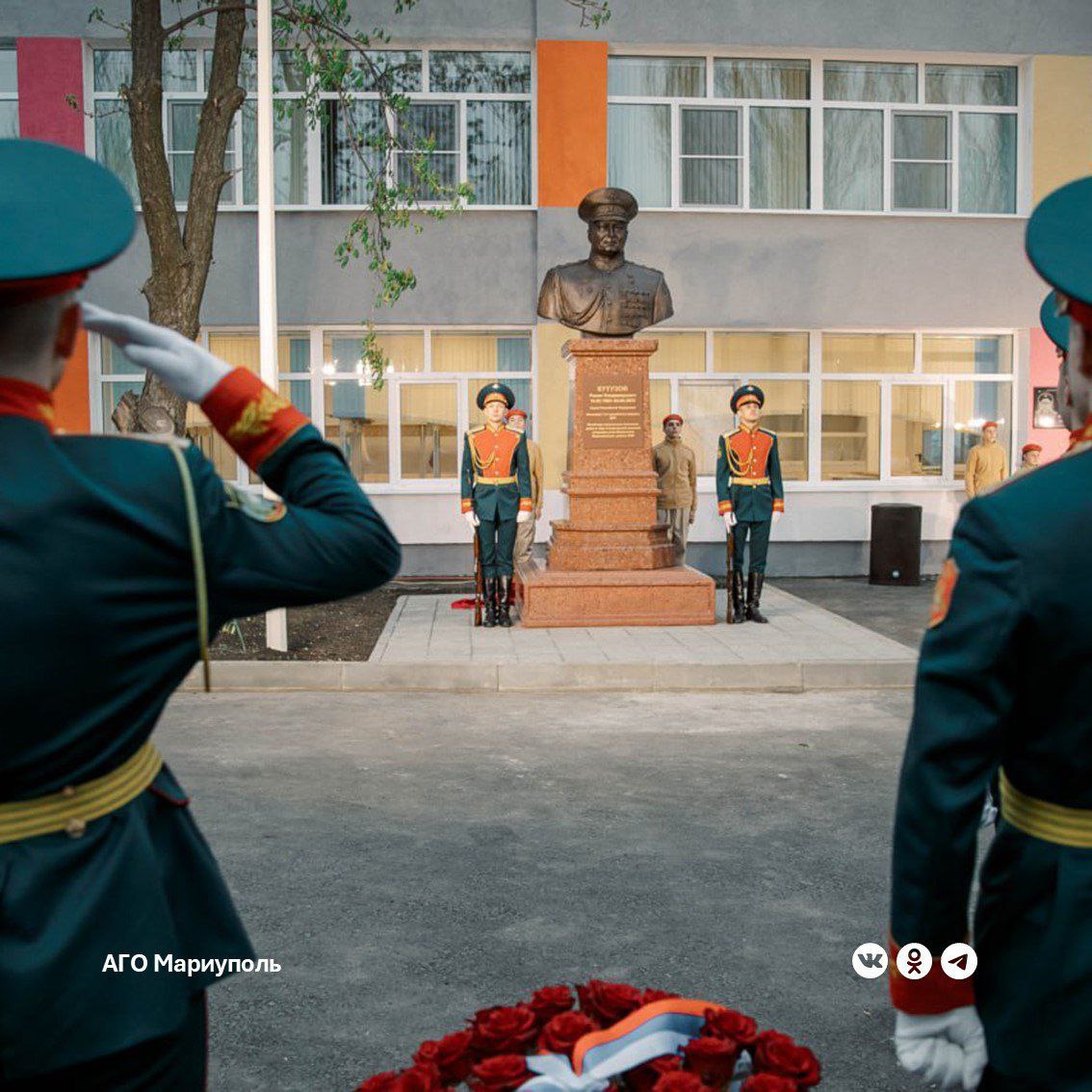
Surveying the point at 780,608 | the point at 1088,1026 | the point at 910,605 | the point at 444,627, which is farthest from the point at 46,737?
the point at 910,605

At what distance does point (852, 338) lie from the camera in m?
18.8

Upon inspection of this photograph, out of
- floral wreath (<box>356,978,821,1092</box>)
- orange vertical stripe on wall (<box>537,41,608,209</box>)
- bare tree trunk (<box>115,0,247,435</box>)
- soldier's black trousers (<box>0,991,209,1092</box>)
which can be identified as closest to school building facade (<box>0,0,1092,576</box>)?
orange vertical stripe on wall (<box>537,41,608,209</box>)

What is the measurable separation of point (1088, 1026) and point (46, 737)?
141 centimetres

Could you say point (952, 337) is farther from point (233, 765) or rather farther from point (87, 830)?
point (87, 830)

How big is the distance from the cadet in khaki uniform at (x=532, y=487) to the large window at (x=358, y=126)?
16.6 ft

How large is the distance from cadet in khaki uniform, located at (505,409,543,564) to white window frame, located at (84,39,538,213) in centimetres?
491

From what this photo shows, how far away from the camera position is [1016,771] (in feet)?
6.23

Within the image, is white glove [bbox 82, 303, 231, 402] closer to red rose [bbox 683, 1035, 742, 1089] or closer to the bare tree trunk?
red rose [bbox 683, 1035, 742, 1089]

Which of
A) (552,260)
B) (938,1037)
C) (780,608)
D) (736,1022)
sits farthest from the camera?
(552,260)

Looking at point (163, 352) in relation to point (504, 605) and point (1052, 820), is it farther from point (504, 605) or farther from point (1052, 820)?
point (504, 605)

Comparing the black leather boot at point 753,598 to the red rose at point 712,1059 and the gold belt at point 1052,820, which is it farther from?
the gold belt at point 1052,820

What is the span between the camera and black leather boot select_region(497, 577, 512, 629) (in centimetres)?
1280

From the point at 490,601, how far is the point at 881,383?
27.1 feet

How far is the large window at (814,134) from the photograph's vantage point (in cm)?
1831
